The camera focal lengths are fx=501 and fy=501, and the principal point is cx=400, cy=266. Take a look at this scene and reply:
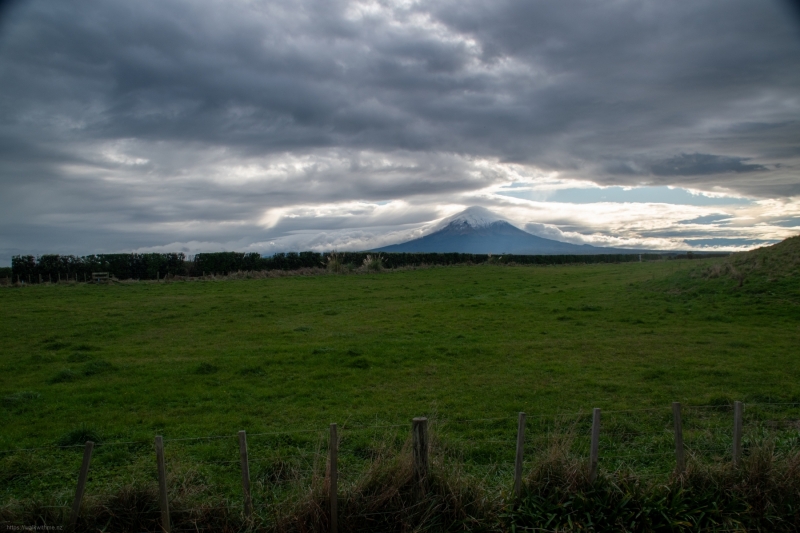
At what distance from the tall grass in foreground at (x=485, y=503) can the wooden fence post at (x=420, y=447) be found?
9 cm

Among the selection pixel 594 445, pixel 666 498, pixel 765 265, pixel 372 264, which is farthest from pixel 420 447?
pixel 372 264

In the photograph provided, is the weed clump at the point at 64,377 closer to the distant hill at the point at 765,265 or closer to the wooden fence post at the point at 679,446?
the wooden fence post at the point at 679,446

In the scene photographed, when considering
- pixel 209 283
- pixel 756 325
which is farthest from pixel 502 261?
pixel 756 325

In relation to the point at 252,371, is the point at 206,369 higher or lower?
higher

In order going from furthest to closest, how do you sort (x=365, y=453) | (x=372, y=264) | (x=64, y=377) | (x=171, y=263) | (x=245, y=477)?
(x=372, y=264) < (x=171, y=263) < (x=64, y=377) < (x=365, y=453) < (x=245, y=477)

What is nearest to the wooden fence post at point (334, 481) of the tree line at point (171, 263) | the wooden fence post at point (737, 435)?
the wooden fence post at point (737, 435)

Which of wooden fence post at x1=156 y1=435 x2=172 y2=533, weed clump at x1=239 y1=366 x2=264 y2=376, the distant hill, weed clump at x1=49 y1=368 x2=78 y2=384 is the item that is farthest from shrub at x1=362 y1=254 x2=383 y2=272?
wooden fence post at x1=156 y1=435 x2=172 y2=533

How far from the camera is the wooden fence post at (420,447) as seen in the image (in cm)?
566

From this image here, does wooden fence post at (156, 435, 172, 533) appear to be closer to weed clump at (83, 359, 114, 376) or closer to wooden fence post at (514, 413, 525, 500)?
wooden fence post at (514, 413, 525, 500)

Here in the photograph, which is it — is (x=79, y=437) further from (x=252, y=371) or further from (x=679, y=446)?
(x=679, y=446)

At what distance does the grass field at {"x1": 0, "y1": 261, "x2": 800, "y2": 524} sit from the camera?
8336mm

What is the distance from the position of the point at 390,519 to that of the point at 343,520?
53 cm

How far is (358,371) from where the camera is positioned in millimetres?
12922

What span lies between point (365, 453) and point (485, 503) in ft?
8.48
